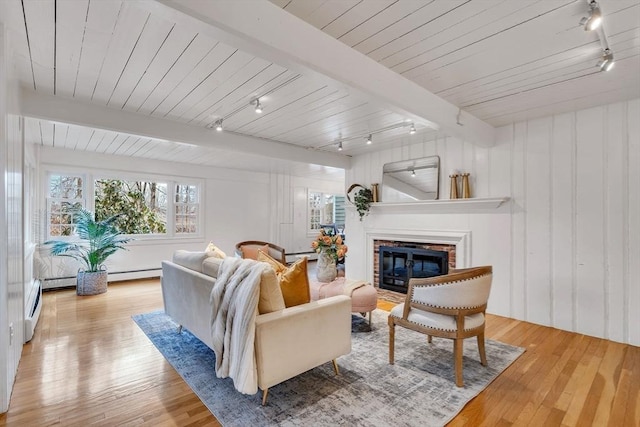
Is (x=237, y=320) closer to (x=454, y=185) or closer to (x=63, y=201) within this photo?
(x=454, y=185)

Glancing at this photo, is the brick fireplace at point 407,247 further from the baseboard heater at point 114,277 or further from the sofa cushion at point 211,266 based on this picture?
the baseboard heater at point 114,277

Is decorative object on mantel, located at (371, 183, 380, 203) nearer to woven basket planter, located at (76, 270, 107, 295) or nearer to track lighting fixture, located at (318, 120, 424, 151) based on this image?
track lighting fixture, located at (318, 120, 424, 151)

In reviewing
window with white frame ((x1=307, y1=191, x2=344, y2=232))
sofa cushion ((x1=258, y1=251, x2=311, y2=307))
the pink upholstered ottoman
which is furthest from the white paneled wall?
window with white frame ((x1=307, y1=191, x2=344, y2=232))

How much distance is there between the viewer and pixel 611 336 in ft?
10.1

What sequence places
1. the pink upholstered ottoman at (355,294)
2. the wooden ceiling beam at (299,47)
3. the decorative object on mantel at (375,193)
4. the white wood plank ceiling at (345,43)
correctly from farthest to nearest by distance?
the decorative object on mantel at (375,193) → the pink upholstered ottoman at (355,294) → the white wood plank ceiling at (345,43) → the wooden ceiling beam at (299,47)

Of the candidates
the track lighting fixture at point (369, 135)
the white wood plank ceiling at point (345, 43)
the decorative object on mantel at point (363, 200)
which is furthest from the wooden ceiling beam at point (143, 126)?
the decorative object on mantel at point (363, 200)

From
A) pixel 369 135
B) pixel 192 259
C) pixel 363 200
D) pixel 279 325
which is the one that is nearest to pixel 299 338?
pixel 279 325

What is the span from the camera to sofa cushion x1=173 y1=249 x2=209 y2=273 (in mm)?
2805

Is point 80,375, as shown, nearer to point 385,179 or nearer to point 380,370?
point 380,370

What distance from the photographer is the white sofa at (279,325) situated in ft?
6.52

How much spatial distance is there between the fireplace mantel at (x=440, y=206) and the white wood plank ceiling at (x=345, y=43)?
3.16ft

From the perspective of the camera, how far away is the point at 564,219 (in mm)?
3338

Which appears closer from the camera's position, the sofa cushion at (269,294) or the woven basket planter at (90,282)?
the sofa cushion at (269,294)

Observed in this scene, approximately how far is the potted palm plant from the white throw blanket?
371 centimetres
